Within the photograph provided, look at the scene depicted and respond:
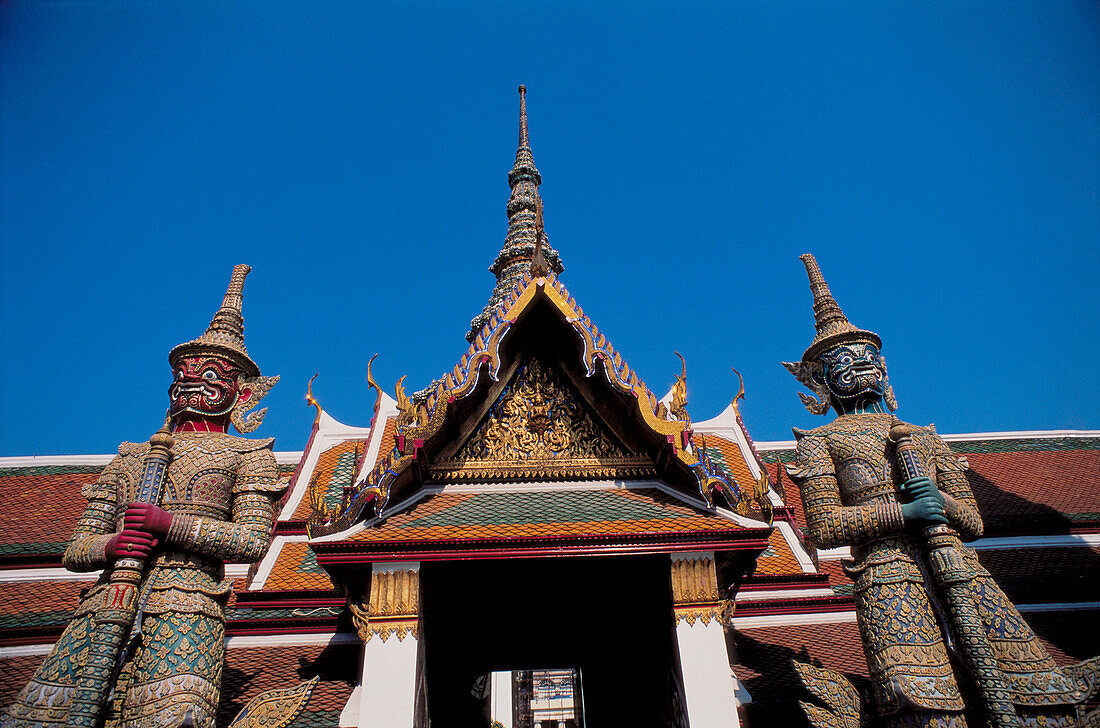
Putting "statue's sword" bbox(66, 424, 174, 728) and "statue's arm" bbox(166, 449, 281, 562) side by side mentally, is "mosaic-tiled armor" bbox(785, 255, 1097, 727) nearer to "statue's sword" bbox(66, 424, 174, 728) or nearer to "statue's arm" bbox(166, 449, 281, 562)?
"statue's arm" bbox(166, 449, 281, 562)

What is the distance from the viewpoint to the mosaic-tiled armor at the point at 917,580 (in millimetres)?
4746

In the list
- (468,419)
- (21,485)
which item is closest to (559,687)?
(21,485)

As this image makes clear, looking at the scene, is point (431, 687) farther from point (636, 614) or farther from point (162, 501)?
point (162, 501)

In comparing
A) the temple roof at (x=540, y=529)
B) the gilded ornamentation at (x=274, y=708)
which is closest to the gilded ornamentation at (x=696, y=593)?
the temple roof at (x=540, y=529)

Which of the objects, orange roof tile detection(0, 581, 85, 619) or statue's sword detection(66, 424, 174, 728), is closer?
statue's sword detection(66, 424, 174, 728)

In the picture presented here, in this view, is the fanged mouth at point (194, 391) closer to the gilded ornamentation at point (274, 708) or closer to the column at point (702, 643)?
the gilded ornamentation at point (274, 708)

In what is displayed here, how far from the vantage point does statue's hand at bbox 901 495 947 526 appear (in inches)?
205

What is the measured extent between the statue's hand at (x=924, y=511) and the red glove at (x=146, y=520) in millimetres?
5235

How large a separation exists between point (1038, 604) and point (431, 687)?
6.15 metres

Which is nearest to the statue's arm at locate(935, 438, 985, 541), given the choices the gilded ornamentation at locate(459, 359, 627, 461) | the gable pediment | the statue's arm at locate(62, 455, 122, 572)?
the gable pediment

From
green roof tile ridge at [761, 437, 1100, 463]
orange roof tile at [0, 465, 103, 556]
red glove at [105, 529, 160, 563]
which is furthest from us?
green roof tile ridge at [761, 437, 1100, 463]

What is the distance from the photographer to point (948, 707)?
4711mm

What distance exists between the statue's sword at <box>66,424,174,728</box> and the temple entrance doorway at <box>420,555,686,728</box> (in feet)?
7.17

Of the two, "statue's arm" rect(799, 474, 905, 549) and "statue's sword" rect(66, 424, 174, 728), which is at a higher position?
"statue's arm" rect(799, 474, 905, 549)
